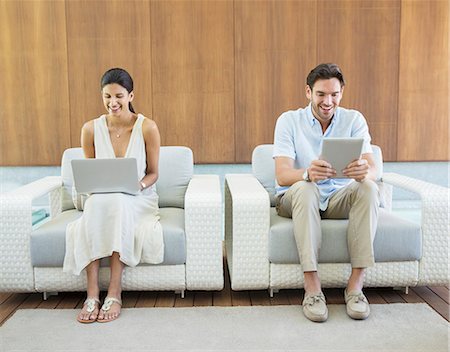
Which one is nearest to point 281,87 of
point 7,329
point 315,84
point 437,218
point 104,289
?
point 315,84

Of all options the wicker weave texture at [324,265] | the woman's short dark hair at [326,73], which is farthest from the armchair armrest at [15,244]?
the woman's short dark hair at [326,73]

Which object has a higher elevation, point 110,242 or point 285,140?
point 285,140

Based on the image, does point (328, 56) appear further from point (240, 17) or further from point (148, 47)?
point (148, 47)

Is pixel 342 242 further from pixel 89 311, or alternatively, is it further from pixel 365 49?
pixel 365 49

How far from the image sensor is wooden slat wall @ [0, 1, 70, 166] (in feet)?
15.6

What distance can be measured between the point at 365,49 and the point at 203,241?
9.56 feet

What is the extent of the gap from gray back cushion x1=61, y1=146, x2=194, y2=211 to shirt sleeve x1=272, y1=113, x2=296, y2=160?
2.05ft

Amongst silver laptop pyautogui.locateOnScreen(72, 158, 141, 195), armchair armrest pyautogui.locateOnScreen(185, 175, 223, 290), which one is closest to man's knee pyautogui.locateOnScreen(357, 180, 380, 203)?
armchair armrest pyautogui.locateOnScreen(185, 175, 223, 290)

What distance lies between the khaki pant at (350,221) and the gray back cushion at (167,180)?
0.80 m

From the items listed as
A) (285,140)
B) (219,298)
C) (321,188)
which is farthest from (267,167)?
(219,298)

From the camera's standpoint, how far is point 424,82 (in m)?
5.00

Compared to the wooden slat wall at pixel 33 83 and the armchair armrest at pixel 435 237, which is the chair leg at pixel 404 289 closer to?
the armchair armrest at pixel 435 237

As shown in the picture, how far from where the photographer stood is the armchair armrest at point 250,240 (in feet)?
9.16

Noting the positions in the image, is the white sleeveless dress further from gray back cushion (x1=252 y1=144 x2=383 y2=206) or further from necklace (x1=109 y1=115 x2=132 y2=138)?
gray back cushion (x1=252 y1=144 x2=383 y2=206)
